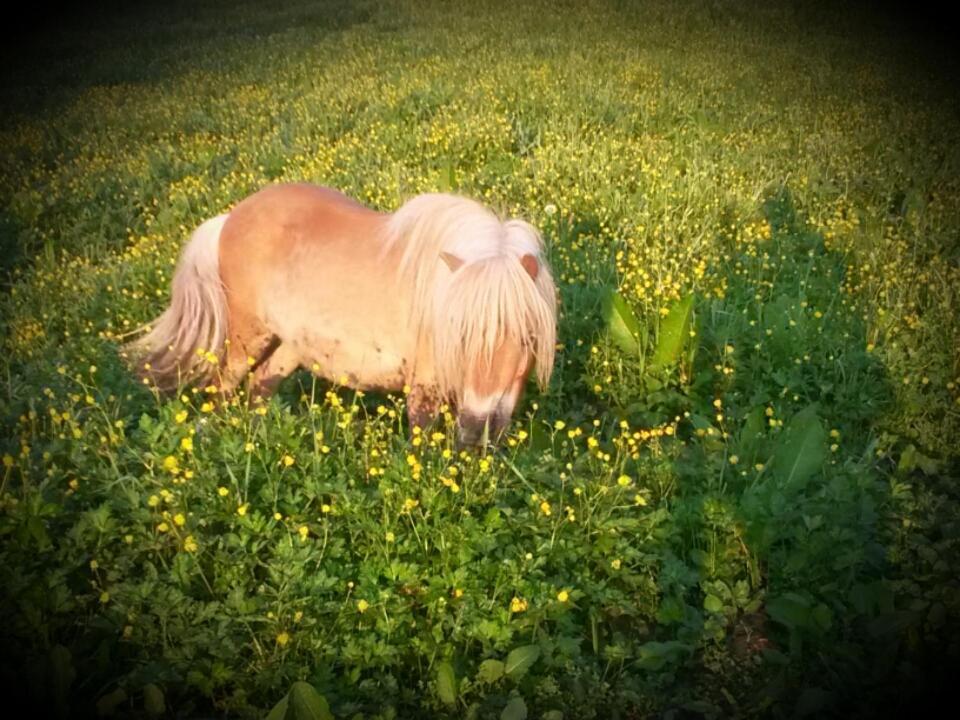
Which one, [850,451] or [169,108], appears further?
[169,108]

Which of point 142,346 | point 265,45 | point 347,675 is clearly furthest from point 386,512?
point 265,45

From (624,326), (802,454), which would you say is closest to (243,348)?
(624,326)

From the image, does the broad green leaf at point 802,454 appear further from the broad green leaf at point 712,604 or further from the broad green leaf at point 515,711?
the broad green leaf at point 515,711

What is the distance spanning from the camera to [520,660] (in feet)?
8.58

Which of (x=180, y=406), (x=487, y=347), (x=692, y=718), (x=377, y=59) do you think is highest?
(x=377, y=59)

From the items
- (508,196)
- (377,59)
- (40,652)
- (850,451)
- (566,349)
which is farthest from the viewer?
(377,59)

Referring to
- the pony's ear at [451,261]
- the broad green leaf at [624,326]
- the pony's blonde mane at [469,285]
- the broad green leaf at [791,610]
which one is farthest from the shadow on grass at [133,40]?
the broad green leaf at [791,610]

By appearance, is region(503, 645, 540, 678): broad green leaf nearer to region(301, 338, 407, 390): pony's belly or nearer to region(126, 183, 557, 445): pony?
region(126, 183, 557, 445): pony

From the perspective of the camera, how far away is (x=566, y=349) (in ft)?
16.7

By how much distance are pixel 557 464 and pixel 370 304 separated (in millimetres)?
1423

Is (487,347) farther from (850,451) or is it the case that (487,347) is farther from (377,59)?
(377,59)

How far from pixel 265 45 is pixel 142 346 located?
46.8 feet

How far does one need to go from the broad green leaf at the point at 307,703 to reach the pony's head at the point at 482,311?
1.48 m

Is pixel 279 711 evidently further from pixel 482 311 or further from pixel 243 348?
pixel 243 348
